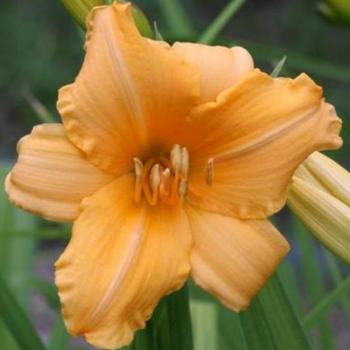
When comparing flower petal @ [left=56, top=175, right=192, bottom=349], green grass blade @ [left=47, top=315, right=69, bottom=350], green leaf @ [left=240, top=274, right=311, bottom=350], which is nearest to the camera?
flower petal @ [left=56, top=175, right=192, bottom=349]

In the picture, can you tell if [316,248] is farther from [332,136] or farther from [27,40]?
[332,136]

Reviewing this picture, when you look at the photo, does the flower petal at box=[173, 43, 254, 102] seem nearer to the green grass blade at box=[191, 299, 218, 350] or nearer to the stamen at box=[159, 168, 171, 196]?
the stamen at box=[159, 168, 171, 196]

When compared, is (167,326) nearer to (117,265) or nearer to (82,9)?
(117,265)

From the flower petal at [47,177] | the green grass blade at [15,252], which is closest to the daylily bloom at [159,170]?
the flower petal at [47,177]

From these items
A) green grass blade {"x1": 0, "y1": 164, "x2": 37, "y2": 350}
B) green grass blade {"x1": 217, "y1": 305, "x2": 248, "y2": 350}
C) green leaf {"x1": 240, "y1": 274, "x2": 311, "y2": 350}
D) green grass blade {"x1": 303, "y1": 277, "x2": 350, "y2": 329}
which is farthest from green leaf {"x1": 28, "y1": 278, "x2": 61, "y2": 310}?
green leaf {"x1": 240, "y1": 274, "x2": 311, "y2": 350}

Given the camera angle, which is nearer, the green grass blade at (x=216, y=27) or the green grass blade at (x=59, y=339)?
the green grass blade at (x=216, y=27)

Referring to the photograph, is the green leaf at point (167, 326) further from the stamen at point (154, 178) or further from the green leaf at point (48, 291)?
the green leaf at point (48, 291)

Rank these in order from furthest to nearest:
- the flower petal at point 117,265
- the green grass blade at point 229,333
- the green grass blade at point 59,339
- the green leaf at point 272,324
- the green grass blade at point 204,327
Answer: the green grass blade at point 229,333 → the green grass blade at point 59,339 → the green grass blade at point 204,327 → the green leaf at point 272,324 → the flower petal at point 117,265
